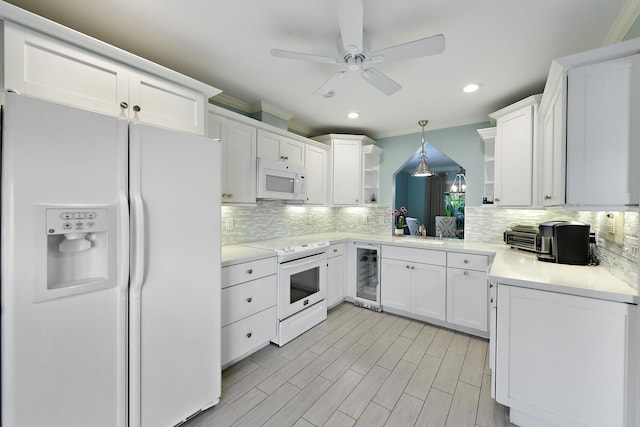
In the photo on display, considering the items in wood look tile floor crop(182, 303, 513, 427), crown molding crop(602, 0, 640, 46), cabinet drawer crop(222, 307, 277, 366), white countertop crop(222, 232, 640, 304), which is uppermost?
crown molding crop(602, 0, 640, 46)

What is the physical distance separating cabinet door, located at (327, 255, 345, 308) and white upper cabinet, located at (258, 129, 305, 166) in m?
1.33

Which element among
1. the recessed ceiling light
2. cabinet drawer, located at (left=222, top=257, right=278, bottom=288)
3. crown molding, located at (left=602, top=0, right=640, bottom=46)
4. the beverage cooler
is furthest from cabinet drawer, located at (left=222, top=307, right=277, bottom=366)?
crown molding, located at (left=602, top=0, right=640, bottom=46)

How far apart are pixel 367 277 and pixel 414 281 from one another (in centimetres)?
65

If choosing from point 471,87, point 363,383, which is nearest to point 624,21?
point 471,87

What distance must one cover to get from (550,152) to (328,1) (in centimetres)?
184

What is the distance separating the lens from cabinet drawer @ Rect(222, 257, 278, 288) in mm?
1979

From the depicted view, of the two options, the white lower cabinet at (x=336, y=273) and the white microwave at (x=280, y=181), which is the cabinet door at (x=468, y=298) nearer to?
the white lower cabinet at (x=336, y=273)

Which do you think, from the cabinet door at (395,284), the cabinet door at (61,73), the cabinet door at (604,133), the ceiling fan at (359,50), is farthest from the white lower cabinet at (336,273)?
the cabinet door at (61,73)

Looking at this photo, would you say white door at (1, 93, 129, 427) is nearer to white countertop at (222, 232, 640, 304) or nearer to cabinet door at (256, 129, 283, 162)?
white countertop at (222, 232, 640, 304)

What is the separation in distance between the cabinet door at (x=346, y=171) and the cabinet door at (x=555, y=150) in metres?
2.08

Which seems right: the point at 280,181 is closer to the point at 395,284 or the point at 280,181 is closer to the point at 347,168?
the point at 347,168

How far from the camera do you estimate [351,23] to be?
131cm

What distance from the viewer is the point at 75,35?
133 centimetres

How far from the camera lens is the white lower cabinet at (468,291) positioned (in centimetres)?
255
